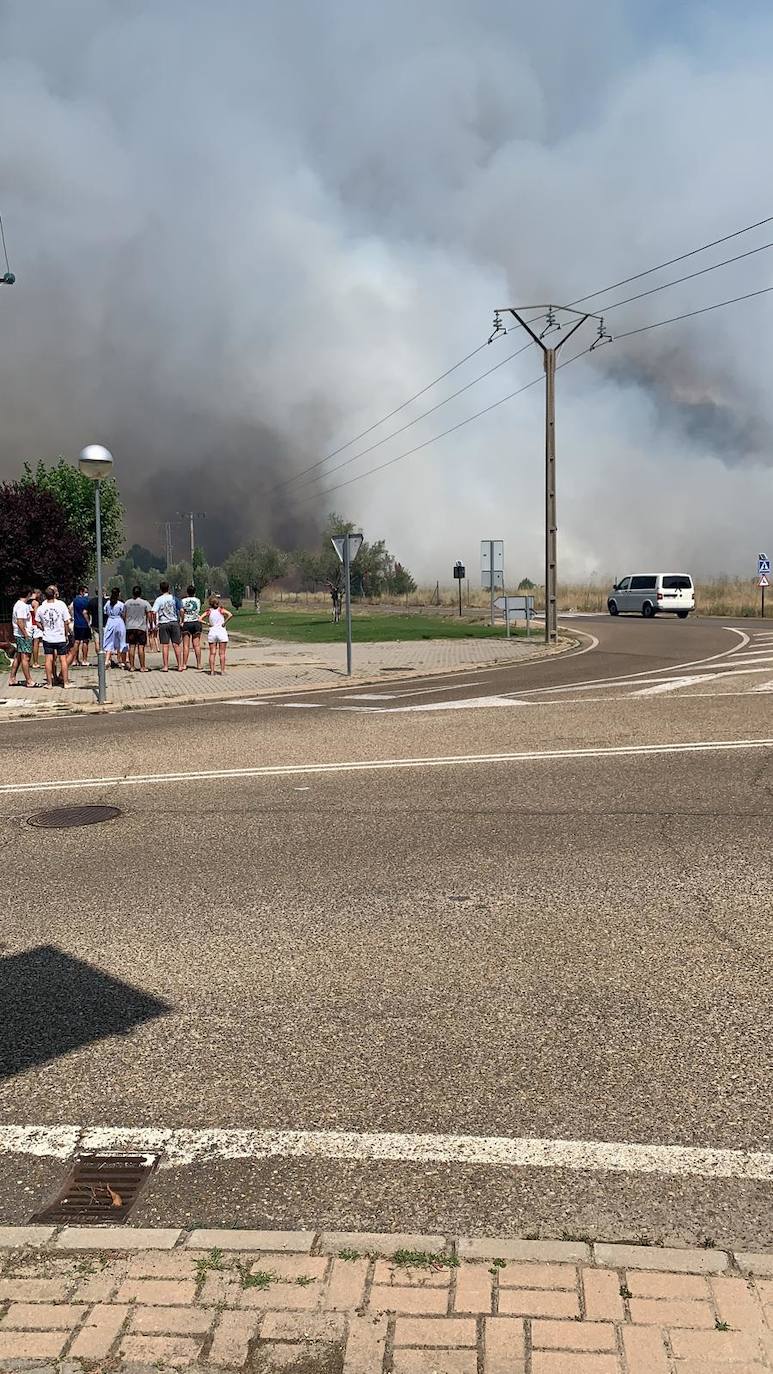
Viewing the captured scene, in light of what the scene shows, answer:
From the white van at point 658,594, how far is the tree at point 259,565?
2784 inches

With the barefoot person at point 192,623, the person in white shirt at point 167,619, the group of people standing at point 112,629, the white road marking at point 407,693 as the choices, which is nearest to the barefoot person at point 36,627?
the group of people standing at point 112,629

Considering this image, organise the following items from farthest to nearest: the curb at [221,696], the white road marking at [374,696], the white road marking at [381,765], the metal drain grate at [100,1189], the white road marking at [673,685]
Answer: the white road marking at [374,696] → the curb at [221,696] → the white road marking at [673,685] → the white road marking at [381,765] → the metal drain grate at [100,1189]

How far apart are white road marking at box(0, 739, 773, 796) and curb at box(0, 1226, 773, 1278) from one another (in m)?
6.54

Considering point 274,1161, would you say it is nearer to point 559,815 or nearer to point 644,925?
point 644,925

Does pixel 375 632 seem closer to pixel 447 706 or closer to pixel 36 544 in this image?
pixel 36 544

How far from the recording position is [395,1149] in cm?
325

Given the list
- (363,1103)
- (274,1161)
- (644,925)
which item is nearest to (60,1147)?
(274,1161)

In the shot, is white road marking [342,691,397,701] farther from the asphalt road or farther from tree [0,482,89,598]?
tree [0,482,89,598]

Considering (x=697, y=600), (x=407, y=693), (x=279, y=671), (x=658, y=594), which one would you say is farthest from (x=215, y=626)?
(x=697, y=600)

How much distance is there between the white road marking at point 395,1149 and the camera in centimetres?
314

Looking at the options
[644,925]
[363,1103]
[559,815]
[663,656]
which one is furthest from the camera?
[663,656]

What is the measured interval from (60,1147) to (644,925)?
2.94 meters

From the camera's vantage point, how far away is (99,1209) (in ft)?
9.90

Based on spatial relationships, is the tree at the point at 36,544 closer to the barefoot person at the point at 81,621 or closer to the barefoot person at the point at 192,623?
the barefoot person at the point at 81,621
